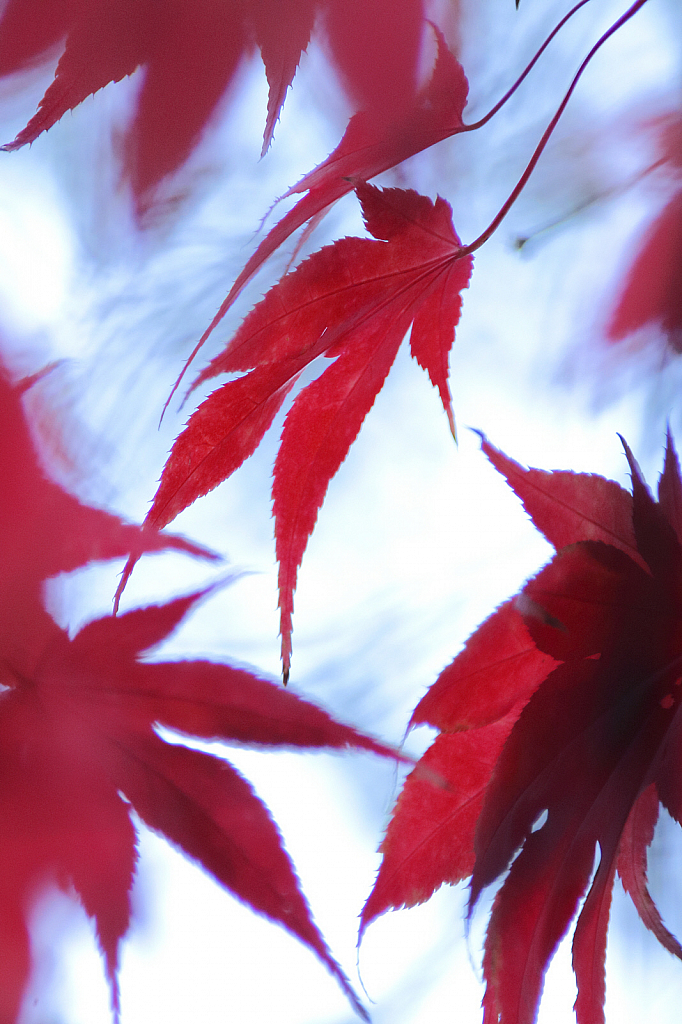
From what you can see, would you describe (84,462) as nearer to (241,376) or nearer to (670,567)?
(241,376)

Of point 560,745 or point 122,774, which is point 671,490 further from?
point 122,774

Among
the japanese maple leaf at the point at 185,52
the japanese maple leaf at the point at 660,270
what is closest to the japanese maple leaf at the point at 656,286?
the japanese maple leaf at the point at 660,270

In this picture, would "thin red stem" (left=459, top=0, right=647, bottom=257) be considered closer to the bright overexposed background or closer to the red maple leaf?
the bright overexposed background

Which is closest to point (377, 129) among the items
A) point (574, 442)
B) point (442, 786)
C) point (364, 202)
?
point (364, 202)

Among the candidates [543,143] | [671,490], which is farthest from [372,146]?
[671,490]

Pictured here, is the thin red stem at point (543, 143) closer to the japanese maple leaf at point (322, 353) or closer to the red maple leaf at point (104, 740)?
the japanese maple leaf at point (322, 353)
